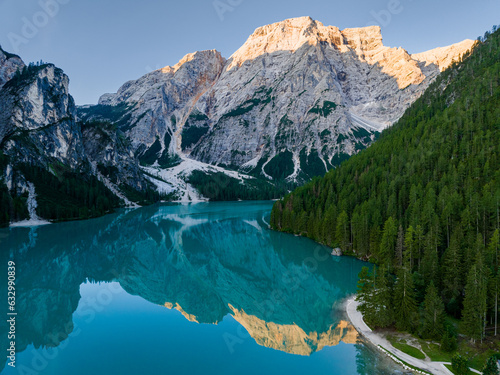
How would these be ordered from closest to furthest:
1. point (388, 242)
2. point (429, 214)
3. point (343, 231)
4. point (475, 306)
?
point (475, 306), point (429, 214), point (388, 242), point (343, 231)

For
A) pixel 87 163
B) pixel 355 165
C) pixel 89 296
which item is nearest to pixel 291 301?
pixel 89 296

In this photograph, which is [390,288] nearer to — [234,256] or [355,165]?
[234,256]

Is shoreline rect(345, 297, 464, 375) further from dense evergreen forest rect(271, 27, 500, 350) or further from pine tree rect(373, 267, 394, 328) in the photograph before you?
pine tree rect(373, 267, 394, 328)

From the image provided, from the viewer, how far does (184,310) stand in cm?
3575

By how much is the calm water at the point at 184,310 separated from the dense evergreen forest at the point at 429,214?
5.22 m

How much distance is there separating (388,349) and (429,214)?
29029mm

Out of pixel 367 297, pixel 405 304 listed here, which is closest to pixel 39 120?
pixel 367 297

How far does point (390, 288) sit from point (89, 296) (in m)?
36.5

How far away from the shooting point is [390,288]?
2894 cm

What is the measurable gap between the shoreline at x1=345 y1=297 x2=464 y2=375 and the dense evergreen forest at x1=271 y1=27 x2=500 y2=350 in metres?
1.23

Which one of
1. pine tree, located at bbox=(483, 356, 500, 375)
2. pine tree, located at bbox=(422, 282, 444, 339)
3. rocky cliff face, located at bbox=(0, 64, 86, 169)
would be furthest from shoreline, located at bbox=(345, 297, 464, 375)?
rocky cliff face, located at bbox=(0, 64, 86, 169)

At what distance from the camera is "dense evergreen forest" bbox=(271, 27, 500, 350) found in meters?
27.1

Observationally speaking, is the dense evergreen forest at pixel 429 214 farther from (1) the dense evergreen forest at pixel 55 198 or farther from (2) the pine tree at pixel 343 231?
(1) the dense evergreen forest at pixel 55 198

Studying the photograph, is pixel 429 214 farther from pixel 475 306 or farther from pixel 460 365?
pixel 460 365
